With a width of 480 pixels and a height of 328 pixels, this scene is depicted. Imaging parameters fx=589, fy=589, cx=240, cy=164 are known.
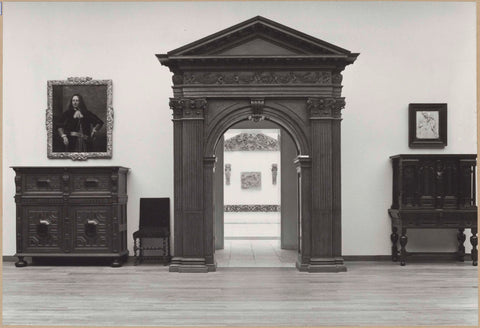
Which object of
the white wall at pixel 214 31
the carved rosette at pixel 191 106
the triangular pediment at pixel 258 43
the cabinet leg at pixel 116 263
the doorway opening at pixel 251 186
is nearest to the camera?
the triangular pediment at pixel 258 43

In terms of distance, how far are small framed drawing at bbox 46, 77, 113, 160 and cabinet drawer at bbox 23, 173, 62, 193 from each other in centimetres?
88

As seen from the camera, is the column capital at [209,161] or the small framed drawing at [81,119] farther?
the small framed drawing at [81,119]

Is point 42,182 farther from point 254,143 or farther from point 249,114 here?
point 254,143

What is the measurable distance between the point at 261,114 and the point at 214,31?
2487mm

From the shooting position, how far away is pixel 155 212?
39.2 feet

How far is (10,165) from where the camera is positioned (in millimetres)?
12180

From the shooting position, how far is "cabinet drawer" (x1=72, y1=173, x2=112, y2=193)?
444 inches

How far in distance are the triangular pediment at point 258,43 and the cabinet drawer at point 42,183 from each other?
3.38 m

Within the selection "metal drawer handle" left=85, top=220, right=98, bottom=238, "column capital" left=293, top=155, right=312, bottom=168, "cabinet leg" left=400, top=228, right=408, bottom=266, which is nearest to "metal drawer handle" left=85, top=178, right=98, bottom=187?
"metal drawer handle" left=85, top=220, right=98, bottom=238

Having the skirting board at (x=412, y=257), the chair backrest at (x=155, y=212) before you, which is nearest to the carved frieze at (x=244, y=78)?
the chair backrest at (x=155, y=212)

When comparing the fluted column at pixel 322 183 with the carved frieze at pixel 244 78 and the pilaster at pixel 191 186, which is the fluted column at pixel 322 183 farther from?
the pilaster at pixel 191 186

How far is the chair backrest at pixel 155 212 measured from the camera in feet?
38.9

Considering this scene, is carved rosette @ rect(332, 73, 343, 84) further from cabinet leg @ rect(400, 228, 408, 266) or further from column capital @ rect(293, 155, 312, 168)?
cabinet leg @ rect(400, 228, 408, 266)

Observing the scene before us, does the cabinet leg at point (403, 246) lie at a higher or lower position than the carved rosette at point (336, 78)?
lower
